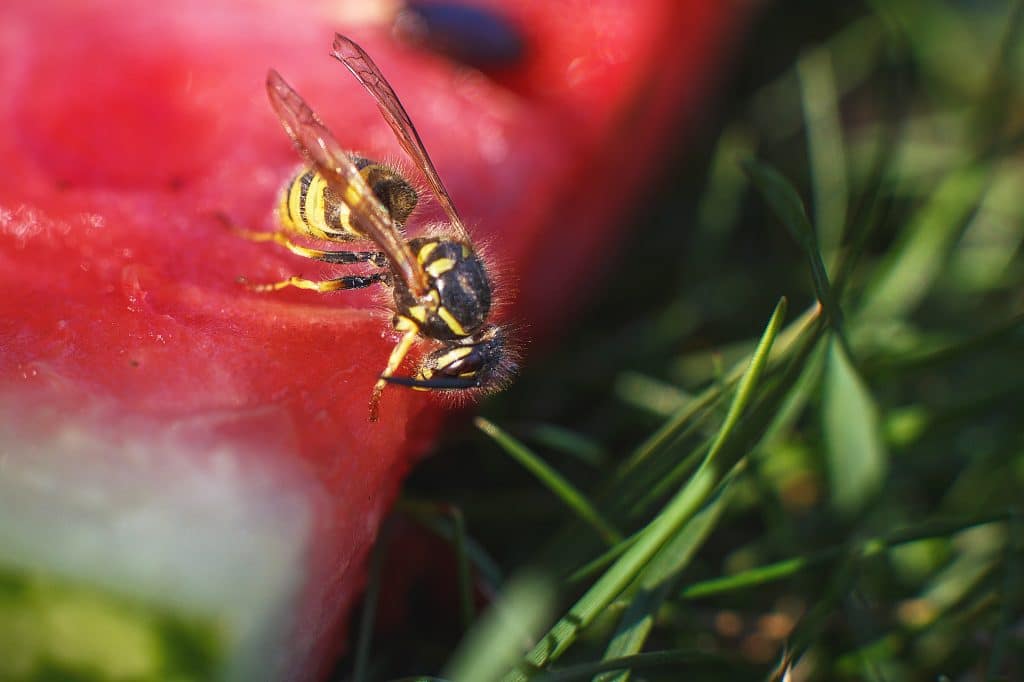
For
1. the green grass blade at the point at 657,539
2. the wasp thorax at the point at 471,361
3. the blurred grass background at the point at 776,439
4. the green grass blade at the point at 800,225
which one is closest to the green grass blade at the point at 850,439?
the blurred grass background at the point at 776,439

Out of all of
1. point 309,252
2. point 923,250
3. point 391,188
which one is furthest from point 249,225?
point 923,250

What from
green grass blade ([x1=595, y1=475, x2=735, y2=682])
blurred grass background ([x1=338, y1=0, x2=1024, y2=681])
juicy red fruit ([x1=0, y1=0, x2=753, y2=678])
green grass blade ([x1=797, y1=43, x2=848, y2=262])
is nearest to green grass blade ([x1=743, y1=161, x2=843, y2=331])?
blurred grass background ([x1=338, y1=0, x2=1024, y2=681])

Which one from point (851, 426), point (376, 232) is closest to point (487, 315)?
point (376, 232)

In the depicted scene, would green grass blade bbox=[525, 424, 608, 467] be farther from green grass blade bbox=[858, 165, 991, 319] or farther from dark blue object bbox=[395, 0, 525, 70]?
dark blue object bbox=[395, 0, 525, 70]

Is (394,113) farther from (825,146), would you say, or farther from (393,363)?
(825,146)

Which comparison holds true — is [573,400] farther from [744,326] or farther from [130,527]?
[130,527]

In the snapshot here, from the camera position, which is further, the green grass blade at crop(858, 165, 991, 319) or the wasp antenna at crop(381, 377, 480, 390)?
the green grass blade at crop(858, 165, 991, 319)
